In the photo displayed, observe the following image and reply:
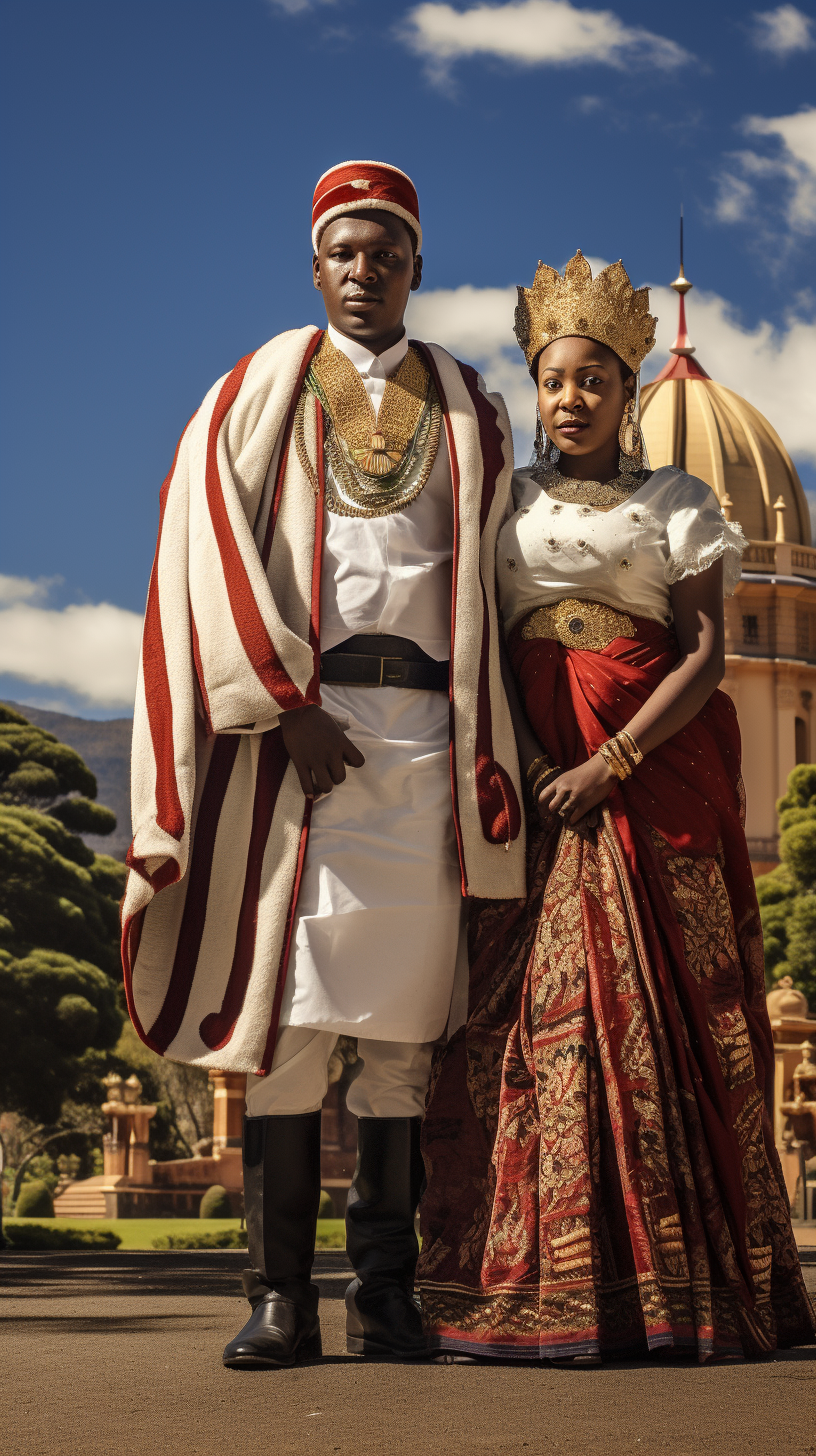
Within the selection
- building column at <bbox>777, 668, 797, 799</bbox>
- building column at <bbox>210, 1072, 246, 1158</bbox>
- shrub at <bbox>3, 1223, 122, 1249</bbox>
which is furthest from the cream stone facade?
shrub at <bbox>3, 1223, 122, 1249</bbox>

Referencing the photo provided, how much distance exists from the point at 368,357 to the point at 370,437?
22 centimetres

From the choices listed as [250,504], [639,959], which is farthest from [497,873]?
[250,504]

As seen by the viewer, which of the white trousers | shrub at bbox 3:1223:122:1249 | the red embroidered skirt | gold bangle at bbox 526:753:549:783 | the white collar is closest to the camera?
the red embroidered skirt

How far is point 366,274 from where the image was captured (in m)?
3.57

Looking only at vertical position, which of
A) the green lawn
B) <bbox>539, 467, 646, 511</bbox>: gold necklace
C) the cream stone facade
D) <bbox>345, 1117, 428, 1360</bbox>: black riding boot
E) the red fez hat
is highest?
the cream stone facade

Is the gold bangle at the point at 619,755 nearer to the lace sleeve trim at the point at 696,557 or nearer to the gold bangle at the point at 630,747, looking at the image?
the gold bangle at the point at 630,747

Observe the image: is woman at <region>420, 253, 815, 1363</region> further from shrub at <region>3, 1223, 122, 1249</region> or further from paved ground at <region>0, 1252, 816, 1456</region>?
shrub at <region>3, 1223, 122, 1249</region>

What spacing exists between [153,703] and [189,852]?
33 cm

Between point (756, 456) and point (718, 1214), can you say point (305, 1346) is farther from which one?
point (756, 456)

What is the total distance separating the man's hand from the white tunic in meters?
0.07

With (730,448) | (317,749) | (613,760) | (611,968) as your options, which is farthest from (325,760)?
(730,448)

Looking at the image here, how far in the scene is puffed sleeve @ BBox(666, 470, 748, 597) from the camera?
11.7 ft

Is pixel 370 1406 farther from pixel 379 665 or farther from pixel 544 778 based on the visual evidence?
pixel 379 665

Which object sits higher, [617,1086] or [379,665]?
[379,665]
